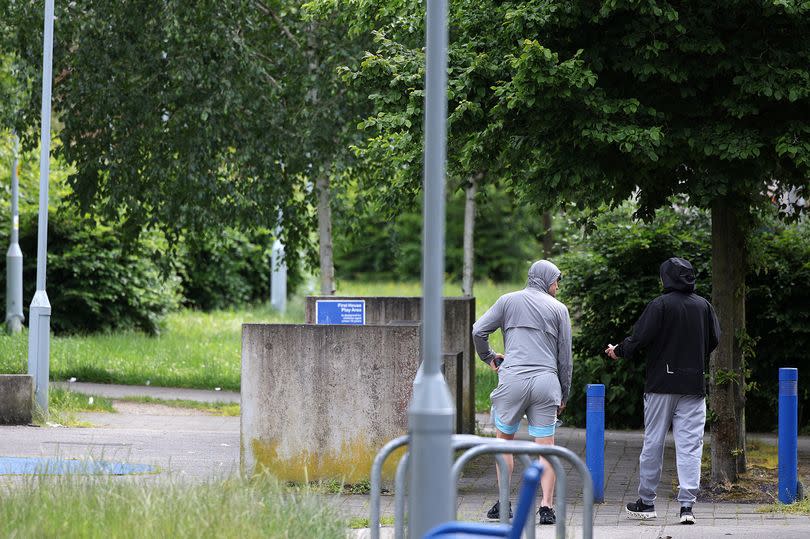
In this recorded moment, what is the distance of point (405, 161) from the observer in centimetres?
1113

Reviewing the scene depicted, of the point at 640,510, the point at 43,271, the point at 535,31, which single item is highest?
the point at 535,31

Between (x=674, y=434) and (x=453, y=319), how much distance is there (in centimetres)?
420

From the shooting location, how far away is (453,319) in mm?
12805

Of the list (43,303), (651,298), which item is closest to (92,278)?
(43,303)

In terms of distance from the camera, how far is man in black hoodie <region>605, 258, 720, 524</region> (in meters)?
8.85

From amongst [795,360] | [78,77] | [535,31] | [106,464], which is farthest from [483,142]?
[78,77]

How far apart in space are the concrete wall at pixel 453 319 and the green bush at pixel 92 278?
31.5ft

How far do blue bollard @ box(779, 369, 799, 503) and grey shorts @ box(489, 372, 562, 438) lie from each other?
189 centimetres

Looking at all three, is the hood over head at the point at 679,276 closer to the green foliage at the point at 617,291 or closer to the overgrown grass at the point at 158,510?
the overgrown grass at the point at 158,510

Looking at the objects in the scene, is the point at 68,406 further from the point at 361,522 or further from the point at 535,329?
the point at 535,329

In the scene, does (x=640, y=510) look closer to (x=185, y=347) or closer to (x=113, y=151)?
(x=113, y=151)

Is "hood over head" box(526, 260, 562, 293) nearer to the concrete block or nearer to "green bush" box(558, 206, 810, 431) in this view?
"green bush" box(558, 206, 810, 431)

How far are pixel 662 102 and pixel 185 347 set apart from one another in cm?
1230

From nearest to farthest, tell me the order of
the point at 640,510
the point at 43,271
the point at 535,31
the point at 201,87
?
the point at 640,510, the point at 535,31, the point at 43,271, the point at 201,87
